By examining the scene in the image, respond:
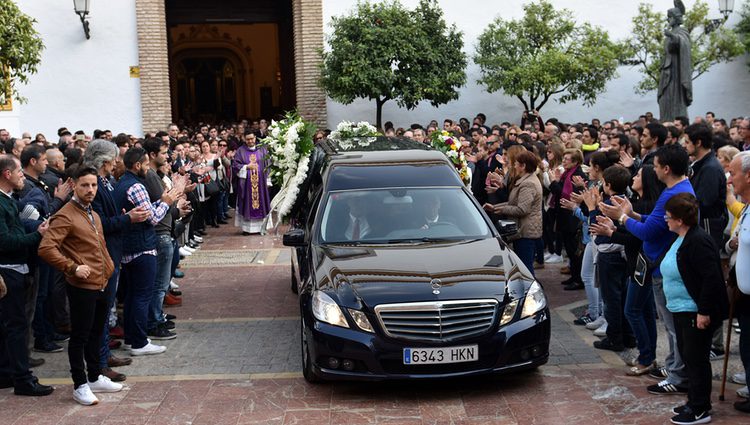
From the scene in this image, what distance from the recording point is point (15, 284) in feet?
24.6

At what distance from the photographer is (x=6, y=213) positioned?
291 inches

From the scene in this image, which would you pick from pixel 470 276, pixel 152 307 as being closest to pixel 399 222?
pixel 470 276

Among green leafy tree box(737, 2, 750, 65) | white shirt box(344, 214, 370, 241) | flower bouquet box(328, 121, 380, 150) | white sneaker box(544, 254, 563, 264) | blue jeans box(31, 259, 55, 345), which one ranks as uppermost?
green leafy tree box(737, 2, 750, 65)

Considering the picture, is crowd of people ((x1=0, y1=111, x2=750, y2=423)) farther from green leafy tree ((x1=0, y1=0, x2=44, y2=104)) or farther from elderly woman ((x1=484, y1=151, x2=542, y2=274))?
green leafy tree ((x1=0, y1=0, x2=44, y2=104))

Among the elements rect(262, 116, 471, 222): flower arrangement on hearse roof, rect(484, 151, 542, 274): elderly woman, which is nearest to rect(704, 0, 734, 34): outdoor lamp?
rect(262, 116, 471, 222): flower arrangement on hearse roof

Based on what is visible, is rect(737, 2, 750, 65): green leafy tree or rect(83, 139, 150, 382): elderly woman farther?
rect(737, 2, 750, 65): green leafy tree

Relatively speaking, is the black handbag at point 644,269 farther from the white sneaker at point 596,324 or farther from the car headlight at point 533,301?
the white sneaker at point 596,324

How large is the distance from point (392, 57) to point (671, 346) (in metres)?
14.3

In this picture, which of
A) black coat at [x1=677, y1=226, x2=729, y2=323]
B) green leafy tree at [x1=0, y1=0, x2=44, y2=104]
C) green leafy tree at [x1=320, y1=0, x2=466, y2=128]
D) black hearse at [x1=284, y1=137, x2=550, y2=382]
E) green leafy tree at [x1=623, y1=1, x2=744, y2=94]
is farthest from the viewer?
green leafy tree at [x1=623, y1=1, x2=744, y2=94]

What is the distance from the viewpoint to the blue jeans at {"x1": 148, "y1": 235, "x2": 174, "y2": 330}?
9.34 m

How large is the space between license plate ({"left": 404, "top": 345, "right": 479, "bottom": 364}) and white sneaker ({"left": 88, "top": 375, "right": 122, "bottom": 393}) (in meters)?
2.54

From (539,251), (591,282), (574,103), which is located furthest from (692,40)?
(591,282)

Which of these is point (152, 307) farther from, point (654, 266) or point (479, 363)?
point (654, 266)

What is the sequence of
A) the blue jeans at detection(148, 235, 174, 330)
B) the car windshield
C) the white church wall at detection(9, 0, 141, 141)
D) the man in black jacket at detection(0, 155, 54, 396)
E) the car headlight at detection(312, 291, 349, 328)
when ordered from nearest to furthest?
the car headlight at detection(312, 291, 349, 328), the man in black jacket at detection(0, 155, 54, 396), the car windshield, the blue jeans at detection(148, 235, 174, 330), the white church wall at detection(9, 0, 141, 141)
